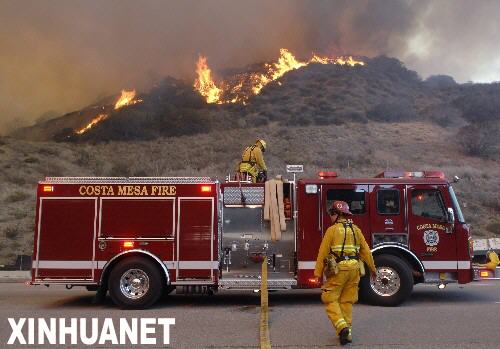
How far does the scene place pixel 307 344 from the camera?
19.8ft

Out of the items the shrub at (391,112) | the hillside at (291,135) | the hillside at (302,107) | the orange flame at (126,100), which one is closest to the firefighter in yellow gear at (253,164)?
the hillside at (291,135)

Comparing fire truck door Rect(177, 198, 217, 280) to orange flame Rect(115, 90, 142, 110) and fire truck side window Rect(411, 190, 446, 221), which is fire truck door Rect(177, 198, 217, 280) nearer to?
fire truck side window Rect(411, 190, 446, 221)

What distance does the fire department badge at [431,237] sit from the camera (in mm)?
8984

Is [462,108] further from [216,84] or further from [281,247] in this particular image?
[281,247]

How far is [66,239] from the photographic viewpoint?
348 inches

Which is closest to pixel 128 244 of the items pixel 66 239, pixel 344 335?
Answer: pixel 66 239

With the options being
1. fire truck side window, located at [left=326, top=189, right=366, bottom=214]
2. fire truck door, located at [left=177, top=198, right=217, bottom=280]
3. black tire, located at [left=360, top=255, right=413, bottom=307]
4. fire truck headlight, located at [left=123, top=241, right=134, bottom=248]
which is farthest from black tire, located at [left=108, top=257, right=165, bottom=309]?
black tire, located at [left=360, top=255, right=413, bottom=307]

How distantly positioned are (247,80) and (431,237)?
65.2 meters

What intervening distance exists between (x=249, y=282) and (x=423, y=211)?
319cm

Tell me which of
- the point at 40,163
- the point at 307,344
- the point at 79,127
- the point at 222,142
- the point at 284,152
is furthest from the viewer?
the point at 79,127

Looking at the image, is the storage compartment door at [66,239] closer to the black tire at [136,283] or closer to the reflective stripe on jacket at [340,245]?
the black tire at [136,283]

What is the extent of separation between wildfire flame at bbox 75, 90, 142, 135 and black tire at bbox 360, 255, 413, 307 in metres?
45.1

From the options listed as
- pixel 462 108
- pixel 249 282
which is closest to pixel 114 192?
pixel 249 282

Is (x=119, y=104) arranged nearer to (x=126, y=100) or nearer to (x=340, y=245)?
(x=126, y=100)
